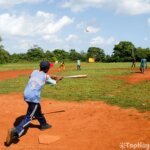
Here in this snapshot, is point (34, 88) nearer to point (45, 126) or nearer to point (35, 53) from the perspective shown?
Answer: point (45, 126)

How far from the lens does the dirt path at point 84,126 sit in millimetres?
7215

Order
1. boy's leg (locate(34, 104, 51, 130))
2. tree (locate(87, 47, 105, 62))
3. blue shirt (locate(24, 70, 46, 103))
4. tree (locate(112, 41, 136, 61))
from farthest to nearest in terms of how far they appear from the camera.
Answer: tree (locate(87, 47, 105, 62)) → tree (locate(112, 41, 136, 61)) → boy's leg (locate(34, 104, 51, 130)) → blue shirt (locate(24, 70, 46, 103))

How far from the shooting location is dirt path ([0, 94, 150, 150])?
721 cm

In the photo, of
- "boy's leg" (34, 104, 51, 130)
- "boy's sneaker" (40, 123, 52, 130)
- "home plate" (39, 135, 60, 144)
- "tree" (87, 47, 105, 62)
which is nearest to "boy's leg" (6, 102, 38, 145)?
"boy's leg" (34, 104, 51, 130)

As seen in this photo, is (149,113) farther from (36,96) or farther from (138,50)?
(138,50)

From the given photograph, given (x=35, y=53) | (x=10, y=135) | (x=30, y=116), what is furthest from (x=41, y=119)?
(x=35, y=53)

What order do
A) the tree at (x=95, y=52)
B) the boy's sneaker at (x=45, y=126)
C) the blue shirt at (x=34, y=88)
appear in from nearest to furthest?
the blue shirt at (x=34, y=88) → the boy's sneaker at (x=45, y=126) → the tree at (x=95, y=52)

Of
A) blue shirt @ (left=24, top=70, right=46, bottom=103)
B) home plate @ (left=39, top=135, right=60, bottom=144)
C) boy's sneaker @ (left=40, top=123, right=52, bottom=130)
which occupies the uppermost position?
blue shirt @ (left=24, top=70, right=46, bottom=103)

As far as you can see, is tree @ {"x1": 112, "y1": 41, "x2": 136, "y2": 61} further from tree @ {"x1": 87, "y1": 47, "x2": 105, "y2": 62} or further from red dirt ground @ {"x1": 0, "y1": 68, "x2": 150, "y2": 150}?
red dirt ground @ {"x1": 0, "y1": 68, "x2": 150, "y2": 150}

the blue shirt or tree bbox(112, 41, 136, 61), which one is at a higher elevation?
tree bbox(112, 41, 136, 61)

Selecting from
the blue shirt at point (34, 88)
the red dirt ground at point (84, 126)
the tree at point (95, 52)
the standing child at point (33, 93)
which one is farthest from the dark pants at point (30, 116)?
the tree at point (95, 52)

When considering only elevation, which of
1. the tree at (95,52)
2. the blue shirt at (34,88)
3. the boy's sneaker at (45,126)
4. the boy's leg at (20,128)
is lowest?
the boy's sneaker at (45,126)

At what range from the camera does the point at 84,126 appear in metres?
8.58

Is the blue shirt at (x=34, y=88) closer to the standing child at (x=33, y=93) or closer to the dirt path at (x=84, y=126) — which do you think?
the standing child at (x=33, y=93)
